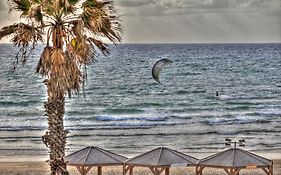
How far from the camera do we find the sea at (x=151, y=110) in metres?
40.8

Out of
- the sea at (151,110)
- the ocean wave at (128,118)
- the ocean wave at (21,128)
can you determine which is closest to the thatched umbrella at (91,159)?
the sea at (151,110)

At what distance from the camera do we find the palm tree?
56.1 feet

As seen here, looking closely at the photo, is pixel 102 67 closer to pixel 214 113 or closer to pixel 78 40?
pixel 214 113

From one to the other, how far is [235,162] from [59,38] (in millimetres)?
7823

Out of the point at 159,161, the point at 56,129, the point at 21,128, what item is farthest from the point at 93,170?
the point at 21,128

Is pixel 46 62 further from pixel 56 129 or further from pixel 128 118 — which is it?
pixel 128 118

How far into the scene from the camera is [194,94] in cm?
7775

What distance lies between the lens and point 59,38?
57.0 ft

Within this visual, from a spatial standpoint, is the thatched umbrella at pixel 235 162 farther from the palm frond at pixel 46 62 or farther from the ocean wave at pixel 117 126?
the ocean wave at pixel 117 126

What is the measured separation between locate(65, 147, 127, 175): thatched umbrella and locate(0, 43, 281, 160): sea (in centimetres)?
463

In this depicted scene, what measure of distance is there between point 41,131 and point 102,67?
68.4 metres

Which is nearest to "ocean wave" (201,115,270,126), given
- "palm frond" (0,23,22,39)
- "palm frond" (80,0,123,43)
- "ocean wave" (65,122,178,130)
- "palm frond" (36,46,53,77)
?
"ocean wave" (65,122,178,130)

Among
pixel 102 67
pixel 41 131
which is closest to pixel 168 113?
pixel 41 131

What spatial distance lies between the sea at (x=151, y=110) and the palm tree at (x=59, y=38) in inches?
34.7
